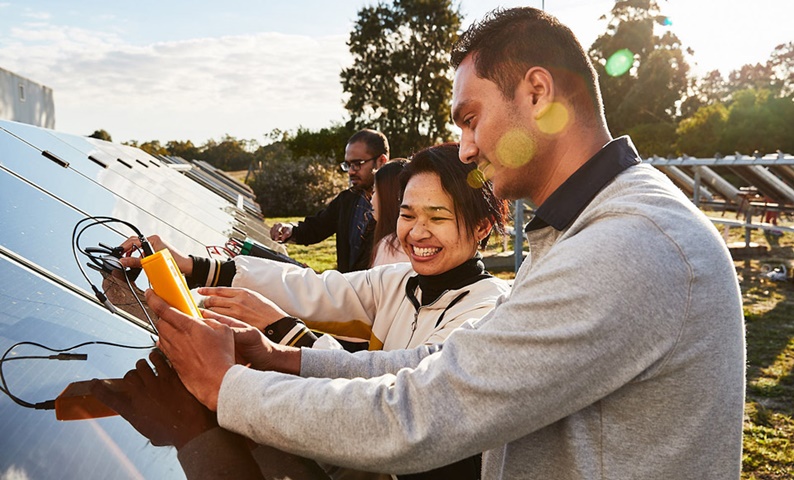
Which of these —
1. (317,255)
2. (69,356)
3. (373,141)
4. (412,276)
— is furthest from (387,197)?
(317,255)

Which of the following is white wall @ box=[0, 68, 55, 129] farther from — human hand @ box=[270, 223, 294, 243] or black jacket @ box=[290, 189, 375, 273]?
black jacket @ box=[290, 189, 375, 273]

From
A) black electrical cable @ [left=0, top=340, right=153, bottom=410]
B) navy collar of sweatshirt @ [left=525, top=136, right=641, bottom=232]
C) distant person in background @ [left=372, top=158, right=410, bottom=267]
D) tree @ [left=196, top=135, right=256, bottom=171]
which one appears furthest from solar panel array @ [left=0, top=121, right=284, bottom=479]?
tree @ [left=196, top=135, right=256, bottom=171]

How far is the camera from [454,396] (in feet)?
3.57

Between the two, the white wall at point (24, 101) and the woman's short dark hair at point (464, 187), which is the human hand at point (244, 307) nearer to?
the woman's short dark hair at point (464, 187)

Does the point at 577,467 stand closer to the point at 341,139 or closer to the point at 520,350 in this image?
the point at 520,350

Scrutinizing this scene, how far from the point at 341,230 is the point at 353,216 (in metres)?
0.20

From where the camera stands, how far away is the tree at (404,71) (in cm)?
3828

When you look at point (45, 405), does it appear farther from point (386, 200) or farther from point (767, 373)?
point (767, 373)

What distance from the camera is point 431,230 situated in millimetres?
2412

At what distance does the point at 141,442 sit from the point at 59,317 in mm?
560

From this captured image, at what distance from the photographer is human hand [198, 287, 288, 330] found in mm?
1859

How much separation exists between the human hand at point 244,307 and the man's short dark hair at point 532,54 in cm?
84

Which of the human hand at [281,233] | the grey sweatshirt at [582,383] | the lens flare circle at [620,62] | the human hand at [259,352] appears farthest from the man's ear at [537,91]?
the lens flare circle at [620,62]

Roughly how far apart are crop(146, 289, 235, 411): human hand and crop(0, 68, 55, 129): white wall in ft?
19.8
